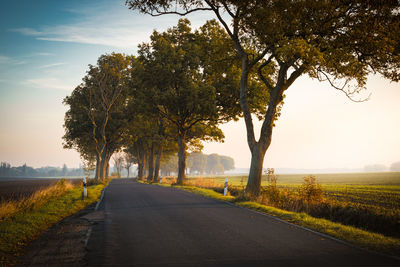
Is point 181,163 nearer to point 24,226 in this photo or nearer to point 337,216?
point 337,216

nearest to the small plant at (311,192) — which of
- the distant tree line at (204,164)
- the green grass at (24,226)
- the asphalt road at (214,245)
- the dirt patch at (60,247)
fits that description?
the asphalt road at (214,245)

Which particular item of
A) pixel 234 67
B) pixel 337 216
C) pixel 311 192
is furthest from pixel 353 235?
pixel 234 67

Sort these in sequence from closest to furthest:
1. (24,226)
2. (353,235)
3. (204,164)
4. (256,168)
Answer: (353,235) → (24,226) → (256,168) → (204,164)

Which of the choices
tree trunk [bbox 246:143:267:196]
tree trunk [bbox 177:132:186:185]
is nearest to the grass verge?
tree trunk [bbox 246:143:267:196]

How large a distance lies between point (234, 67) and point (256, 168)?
37.5 feet

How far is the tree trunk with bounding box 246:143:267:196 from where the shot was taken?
15.1m

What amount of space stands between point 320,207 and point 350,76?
8.17 m

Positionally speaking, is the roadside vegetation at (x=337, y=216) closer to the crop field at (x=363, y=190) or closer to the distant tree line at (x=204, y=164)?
the crop field at (x=363, y=190)

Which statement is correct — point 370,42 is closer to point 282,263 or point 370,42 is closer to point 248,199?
point 248,199

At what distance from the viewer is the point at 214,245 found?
19.0 feet

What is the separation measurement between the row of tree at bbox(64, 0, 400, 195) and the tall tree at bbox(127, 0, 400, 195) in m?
0.05

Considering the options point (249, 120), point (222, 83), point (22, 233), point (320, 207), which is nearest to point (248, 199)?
point (320, 207)

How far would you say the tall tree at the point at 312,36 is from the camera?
1263 cm

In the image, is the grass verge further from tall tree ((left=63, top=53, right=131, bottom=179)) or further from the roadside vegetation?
tall tree ((left=63, top=53, right=131, bottom=179))
